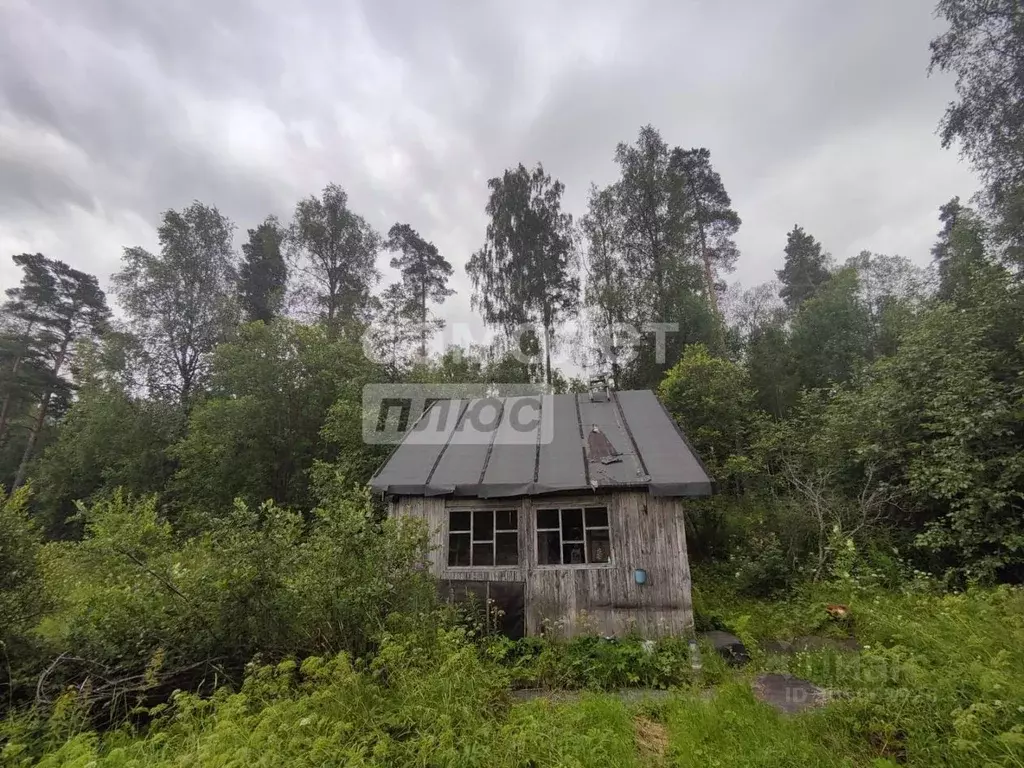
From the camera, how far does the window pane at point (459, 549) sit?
24.4ft

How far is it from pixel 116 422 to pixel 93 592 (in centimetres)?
1629

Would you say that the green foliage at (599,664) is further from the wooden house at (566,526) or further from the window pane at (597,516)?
the window pane at (597,516)

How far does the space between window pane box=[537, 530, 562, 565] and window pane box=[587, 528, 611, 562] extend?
505 millimetres

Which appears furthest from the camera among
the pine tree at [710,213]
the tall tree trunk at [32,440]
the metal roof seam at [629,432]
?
the tall tree trunk at [32,440]

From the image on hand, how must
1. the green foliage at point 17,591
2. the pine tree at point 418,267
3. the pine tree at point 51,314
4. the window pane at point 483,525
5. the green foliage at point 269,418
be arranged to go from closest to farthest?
1. the green foliage at point 17,591
2. the window pane at point 483,525
3. the green foliage at point 269,418
4. the pine tree at point 418,267
5. the pine tree at point 51,314

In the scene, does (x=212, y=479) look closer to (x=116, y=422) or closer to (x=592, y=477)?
(x=116, y=422)

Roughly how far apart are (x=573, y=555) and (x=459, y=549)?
194 centimetres

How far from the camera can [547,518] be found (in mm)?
7430

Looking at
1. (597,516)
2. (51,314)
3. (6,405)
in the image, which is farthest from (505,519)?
(6,405)

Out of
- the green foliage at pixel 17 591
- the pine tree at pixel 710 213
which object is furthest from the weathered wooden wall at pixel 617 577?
the pine tree at pixel 710 213

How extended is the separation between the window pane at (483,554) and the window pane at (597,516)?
1.72 meters

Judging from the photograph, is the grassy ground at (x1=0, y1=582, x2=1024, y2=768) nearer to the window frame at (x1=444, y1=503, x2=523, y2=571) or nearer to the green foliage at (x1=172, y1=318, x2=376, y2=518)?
the window frame at (x1=444, y1=503, x2=523, y2=571)

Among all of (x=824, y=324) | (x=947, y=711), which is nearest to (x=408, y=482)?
Result: (x=947, y=711)

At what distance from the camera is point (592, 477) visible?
7.25m
